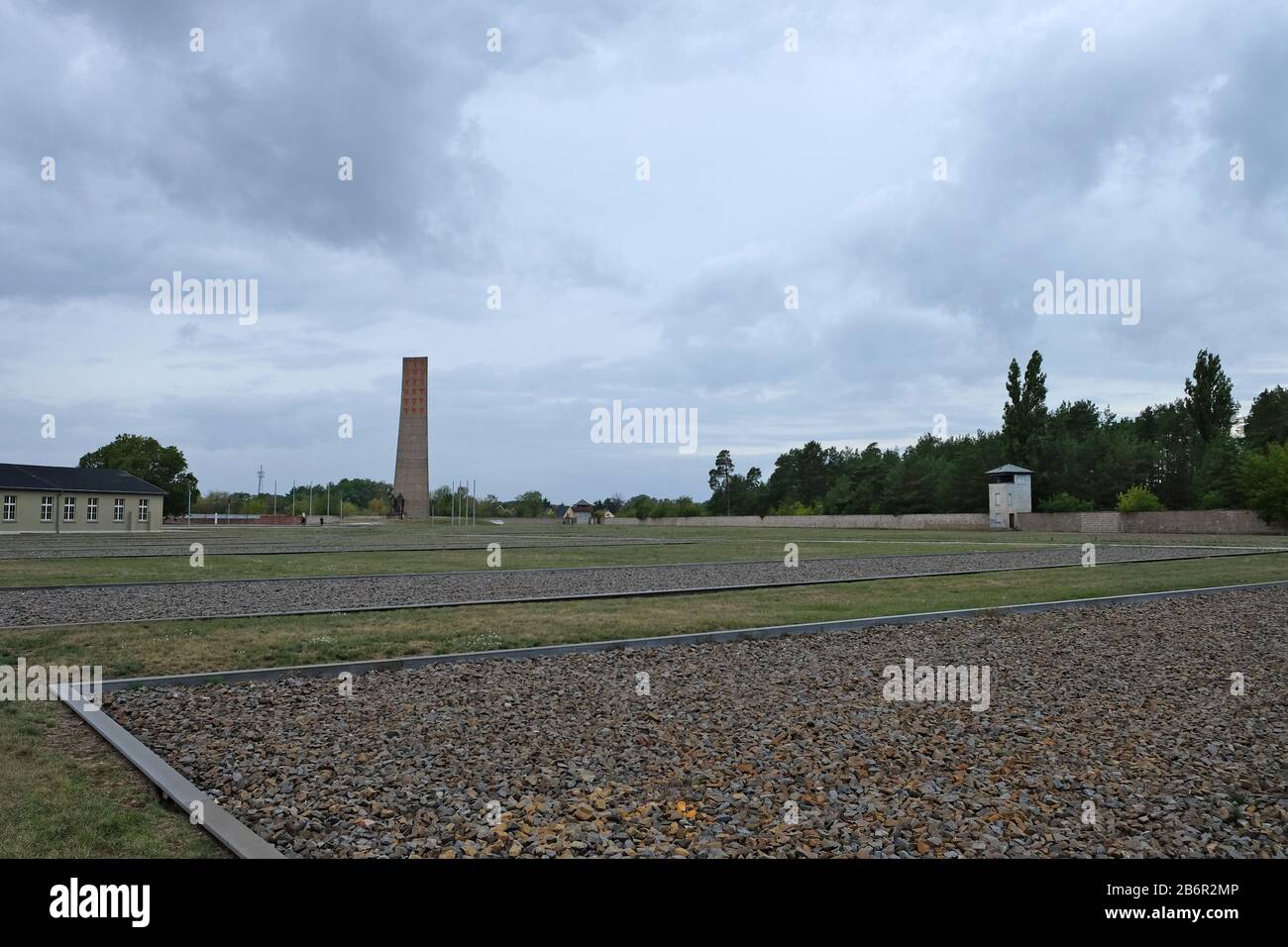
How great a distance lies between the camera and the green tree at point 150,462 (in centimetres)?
8906

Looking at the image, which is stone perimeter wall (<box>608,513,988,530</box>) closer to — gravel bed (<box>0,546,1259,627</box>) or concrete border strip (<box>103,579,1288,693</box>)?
gravel bed (<box>0,546,1259,627</box>)

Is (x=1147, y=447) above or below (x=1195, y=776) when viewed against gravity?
above

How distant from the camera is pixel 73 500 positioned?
57938 millimetres

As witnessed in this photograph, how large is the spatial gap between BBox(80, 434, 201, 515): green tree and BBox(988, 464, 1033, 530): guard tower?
262ft

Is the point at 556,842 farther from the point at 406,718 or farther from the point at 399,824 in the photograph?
the point at 406,718

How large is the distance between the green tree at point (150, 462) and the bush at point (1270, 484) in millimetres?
95040

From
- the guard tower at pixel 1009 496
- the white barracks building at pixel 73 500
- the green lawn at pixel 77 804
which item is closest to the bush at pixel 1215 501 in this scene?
the guard tower at pixel 1009 496

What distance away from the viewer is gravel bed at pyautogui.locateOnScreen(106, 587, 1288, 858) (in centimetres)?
497

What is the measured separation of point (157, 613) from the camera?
45.3 feet

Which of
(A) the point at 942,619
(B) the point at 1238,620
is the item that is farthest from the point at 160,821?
(B) the point at 1238,620

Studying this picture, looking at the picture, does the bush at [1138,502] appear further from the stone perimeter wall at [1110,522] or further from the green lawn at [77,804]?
the green lawn at [77,804]

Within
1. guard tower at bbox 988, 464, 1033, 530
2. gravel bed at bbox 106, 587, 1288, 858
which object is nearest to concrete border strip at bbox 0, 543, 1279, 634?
gravel bed at bbox 106, 587, 1288, 858

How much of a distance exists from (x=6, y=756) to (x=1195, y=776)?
27.8ft
